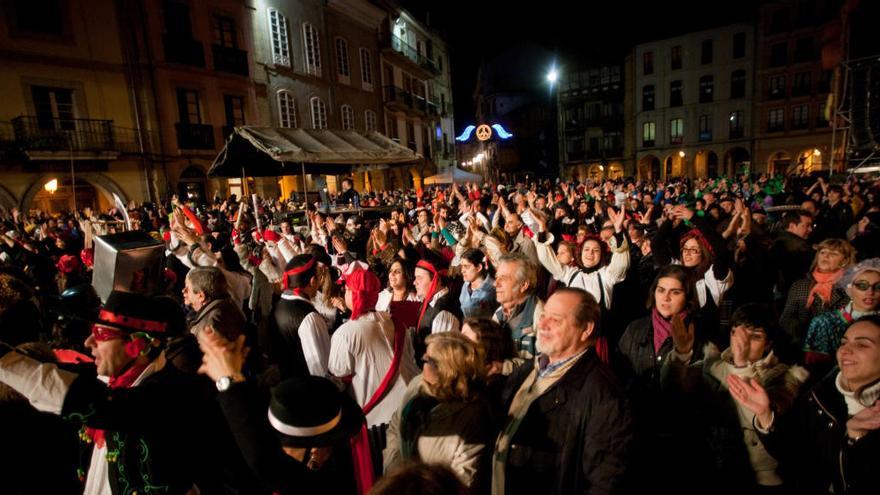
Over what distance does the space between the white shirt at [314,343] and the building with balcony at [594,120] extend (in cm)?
4349

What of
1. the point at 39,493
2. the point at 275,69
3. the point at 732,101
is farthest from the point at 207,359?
the point at 732,101

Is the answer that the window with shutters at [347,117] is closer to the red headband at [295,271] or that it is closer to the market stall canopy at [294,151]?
the market stall canopy at [294,151]

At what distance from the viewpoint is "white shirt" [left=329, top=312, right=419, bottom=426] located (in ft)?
9.37

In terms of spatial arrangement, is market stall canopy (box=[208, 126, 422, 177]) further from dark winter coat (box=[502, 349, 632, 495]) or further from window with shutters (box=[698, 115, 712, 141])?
window with shutters (box=[698, 115, 712, 141])

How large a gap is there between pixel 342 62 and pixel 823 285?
1065 inches

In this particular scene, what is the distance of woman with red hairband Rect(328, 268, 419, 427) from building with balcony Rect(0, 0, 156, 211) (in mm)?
16349

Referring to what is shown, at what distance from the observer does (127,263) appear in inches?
164

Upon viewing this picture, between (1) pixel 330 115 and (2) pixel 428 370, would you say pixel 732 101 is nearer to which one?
(1) pixel 330 115

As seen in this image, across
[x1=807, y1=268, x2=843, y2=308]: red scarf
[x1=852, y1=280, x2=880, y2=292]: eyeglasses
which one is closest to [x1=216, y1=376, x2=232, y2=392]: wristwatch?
[x1=852, y1=280, x2=880, y2=292]: eyeglasses

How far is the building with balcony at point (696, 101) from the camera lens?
121 ft

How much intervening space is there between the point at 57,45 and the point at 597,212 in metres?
19.5

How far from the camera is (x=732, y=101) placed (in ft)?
123

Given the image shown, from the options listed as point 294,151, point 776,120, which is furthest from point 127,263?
point 776,120

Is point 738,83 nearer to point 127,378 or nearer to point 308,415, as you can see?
point 308,415
